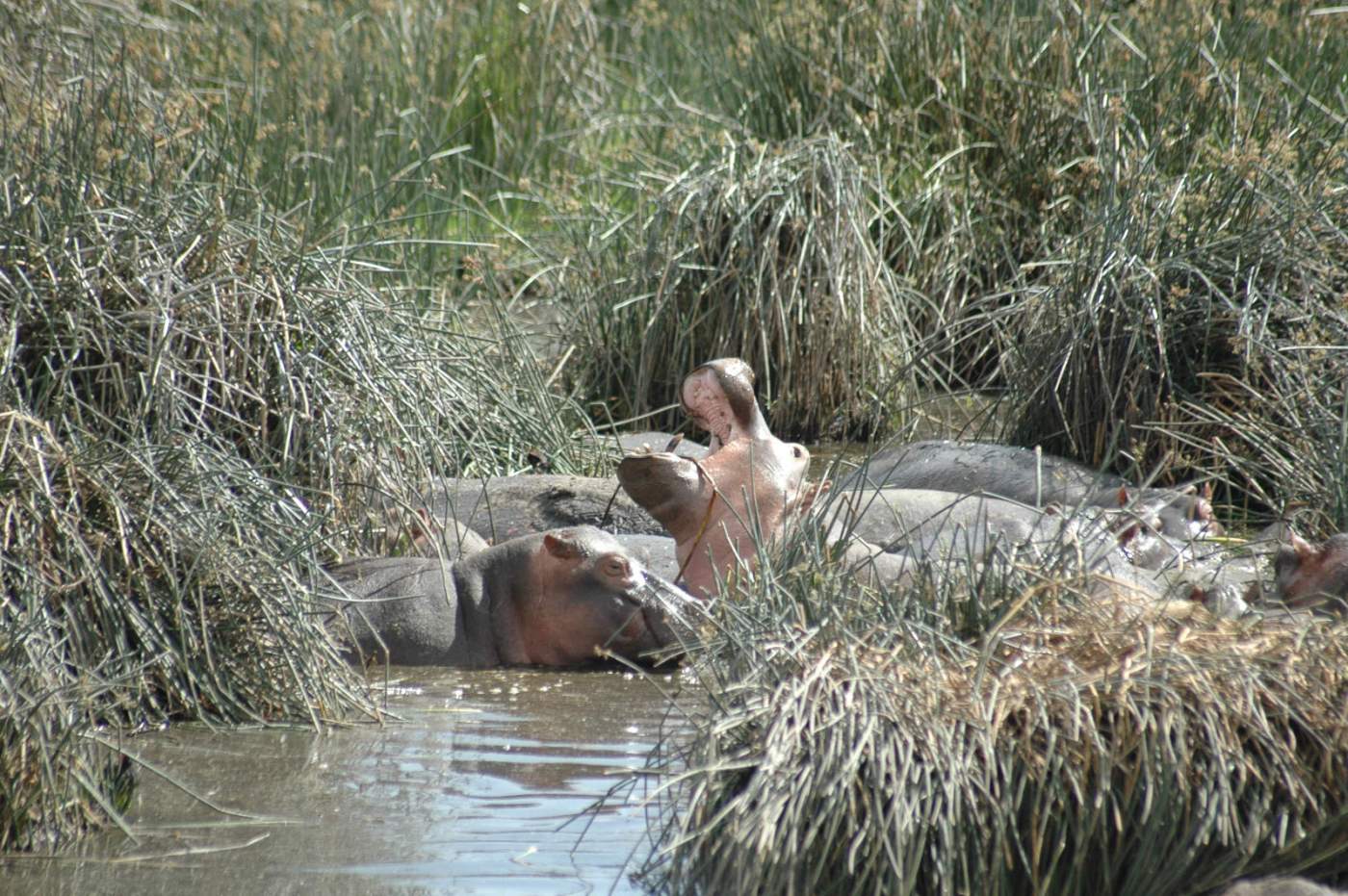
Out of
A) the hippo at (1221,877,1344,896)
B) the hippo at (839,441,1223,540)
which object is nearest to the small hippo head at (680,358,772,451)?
the hippo at (839,441,1223,540)

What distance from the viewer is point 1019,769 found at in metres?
3.08

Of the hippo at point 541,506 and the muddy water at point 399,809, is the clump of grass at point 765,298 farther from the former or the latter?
the muddy water at point 399,809

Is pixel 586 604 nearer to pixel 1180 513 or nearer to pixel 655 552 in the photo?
pixel 655 552

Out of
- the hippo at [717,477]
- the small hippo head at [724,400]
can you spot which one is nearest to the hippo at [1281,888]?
the hippo at [717,477]

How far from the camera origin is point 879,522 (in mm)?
6449

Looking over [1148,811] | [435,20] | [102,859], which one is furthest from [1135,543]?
[435,20]

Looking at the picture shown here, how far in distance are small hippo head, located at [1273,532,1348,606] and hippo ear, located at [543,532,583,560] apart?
73.3 inches

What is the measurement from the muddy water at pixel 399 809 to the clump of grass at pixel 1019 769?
0.33 meters

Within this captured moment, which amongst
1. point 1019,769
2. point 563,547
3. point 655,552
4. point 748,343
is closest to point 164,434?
point 563,547

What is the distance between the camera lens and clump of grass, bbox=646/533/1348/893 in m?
2.98

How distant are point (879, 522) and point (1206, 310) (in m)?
1.66

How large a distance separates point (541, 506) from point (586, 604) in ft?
3.79

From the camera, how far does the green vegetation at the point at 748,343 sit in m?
3.10

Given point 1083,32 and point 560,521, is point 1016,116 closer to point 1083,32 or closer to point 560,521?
point 1083,32
